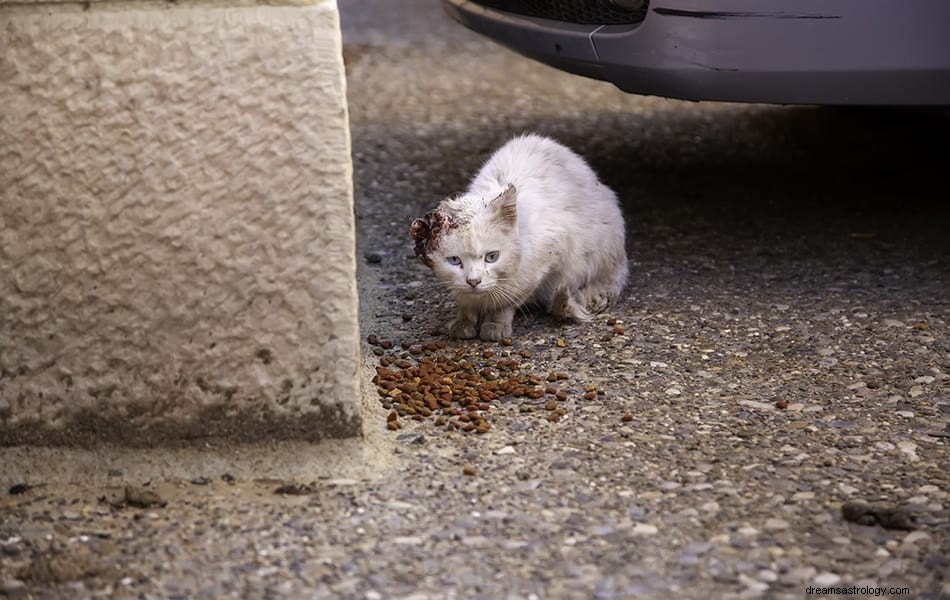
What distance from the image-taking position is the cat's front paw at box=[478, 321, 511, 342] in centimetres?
390

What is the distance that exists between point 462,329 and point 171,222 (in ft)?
4.41

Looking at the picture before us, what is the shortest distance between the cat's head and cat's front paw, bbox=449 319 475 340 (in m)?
0.17

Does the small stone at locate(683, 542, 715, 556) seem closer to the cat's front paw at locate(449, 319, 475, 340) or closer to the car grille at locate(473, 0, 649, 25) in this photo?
the cat's front paw at locate(449, 319, 475, 340)

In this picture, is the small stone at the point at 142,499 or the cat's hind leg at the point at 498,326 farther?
the cat's hind leg at the point at 498,326

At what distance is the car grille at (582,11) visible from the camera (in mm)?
4137

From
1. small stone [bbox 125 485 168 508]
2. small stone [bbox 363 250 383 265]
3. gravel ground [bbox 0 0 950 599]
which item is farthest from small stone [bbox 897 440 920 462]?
small stone [bbox 363 250 383 265]

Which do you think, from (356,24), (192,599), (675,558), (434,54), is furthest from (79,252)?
(356,24)

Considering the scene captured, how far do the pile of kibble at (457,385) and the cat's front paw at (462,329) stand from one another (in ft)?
0.34

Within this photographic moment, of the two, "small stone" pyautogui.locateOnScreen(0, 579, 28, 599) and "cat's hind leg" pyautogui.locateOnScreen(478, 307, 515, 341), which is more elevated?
"cat's hind leg" pyautogui.locateOnScreen(478, 307, 515, 341)

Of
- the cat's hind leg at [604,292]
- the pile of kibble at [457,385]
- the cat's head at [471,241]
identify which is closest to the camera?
the pile of kibble at [457,385]

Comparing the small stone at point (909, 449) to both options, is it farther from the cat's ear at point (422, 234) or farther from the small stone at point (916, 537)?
the cat's ear at point (422, 234)

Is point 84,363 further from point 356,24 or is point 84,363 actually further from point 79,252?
point 356,24

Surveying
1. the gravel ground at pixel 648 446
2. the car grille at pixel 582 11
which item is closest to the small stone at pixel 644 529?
the gravel ground at pixel 648 446

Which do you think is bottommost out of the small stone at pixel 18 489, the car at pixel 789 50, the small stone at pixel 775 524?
the small stone at pixel 18 489
